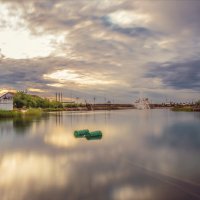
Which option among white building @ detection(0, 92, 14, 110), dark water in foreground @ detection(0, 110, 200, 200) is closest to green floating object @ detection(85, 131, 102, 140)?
dark water in foreground @ detection(0, 110, 200, 200)

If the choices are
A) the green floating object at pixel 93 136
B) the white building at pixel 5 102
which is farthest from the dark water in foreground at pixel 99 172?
the white building at pixel 5 102

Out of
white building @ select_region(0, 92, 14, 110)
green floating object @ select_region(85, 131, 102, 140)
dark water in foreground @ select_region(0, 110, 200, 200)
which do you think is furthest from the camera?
white building @ select_region(0, 92, 14, 110)

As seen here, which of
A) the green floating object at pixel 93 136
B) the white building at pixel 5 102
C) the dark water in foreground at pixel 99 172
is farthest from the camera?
the white building at pixel 5 102

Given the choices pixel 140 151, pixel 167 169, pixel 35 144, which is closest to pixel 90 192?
pixel 167 169

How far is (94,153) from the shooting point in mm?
24297

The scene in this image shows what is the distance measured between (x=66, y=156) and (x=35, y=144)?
8073 mm

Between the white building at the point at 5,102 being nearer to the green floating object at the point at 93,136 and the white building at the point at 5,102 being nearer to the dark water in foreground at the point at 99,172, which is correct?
the green floating object at the point at 93,136

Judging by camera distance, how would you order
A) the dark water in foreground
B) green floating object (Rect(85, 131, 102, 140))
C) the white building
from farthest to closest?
the white building → green floating object (Rect(85, 131, 102, 140)) → the dark water in foreground

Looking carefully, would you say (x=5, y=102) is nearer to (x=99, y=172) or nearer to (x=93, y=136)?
(x=93, y=136)

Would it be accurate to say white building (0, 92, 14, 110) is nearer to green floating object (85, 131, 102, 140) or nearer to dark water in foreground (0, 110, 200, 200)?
green floating object (85, 131, 102, 140)

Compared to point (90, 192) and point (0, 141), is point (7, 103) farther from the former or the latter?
point (90, 192)

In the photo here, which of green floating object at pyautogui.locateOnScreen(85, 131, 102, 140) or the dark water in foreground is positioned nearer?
the dark water in foreground

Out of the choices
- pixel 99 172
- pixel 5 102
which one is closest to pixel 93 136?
pixel 99 172

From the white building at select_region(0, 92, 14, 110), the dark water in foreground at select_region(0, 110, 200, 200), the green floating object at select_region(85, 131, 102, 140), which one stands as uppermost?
the white building at select_region(0, 92, 14, 110)
